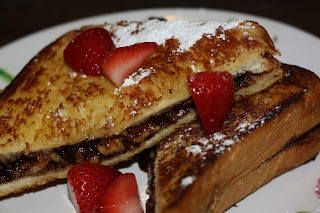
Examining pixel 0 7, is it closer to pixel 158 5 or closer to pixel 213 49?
pixel 158 5

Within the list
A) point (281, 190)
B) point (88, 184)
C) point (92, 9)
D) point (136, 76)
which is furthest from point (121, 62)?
point (92, 9)

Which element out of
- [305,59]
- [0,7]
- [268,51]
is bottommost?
[0,7]

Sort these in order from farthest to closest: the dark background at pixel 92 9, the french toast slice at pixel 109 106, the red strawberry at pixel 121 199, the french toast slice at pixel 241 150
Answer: the dark background at pixel 92 9 → the french toast slice at pixel 109 106 → the red strawberry at pixel 121 199 → the french toast slice at pixel 241 150

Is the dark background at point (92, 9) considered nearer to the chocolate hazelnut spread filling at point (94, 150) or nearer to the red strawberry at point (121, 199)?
the chocolate hazelnut spread filling at point (94, 150)

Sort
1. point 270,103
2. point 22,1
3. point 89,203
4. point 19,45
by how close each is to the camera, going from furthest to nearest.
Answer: point 22,1, point 19,45, point 270,103, point 89,203

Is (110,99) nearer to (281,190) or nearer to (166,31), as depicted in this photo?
(166,31)

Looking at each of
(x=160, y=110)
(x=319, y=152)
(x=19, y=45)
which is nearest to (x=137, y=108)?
(x=160, y=110)

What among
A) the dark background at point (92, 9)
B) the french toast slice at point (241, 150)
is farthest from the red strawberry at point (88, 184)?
the dark background at point (92, 9)
